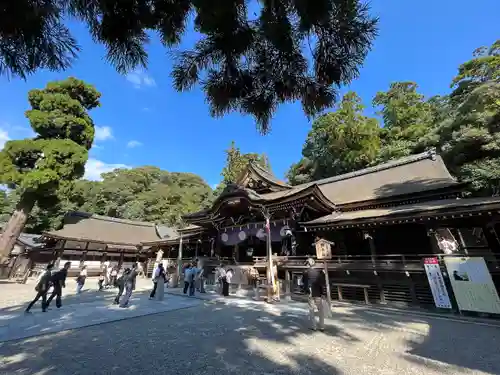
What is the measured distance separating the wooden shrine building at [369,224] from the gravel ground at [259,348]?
2664 millimetres

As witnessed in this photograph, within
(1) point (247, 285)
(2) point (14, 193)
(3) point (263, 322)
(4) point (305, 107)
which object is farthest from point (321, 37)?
(2) point (14, 193)

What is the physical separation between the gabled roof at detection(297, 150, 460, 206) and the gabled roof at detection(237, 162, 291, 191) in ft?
9.95

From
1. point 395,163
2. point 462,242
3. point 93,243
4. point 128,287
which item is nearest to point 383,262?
point 462,242

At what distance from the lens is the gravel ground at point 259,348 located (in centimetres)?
395

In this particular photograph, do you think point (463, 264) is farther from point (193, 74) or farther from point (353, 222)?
Answer: point (193, 74)

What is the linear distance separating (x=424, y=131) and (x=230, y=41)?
1125 inches

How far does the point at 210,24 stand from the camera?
3.17m

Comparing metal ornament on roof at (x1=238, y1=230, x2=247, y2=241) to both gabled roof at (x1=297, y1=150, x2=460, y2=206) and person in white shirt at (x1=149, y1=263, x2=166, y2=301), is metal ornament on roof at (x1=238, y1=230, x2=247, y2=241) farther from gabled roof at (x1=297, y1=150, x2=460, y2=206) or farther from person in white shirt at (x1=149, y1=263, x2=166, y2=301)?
person in white shirt at (x1=149, y1=263, x2=166, y2=301)

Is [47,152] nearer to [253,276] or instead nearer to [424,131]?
[253,276]

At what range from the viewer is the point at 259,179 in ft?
59.6

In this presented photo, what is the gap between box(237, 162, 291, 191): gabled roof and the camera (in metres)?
17.3

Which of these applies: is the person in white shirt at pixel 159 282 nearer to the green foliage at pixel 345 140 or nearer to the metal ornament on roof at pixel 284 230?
the metal ornament on roof at pixel 284 230

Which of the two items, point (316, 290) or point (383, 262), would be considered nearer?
point (316, 290)

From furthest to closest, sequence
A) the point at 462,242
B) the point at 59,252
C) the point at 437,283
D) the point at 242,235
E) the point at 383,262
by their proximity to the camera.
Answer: the point at 59,252 < the point at 242,235 < the point at 383,262 < the point at 462,242 < the point at 437,283
